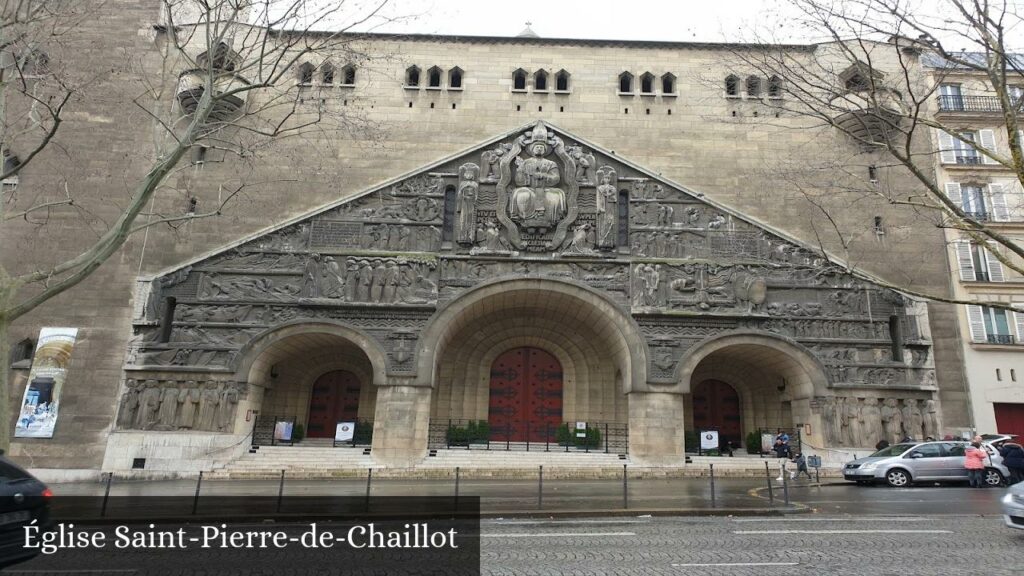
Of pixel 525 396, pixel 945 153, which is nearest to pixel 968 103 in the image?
pixel 945 153

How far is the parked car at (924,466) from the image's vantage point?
1677 cm

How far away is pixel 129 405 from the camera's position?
19516 millimetres

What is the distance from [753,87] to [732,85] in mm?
950

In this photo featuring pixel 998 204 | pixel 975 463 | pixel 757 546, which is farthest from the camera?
pixel 998 204

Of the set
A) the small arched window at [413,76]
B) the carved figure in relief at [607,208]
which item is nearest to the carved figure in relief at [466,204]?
the carved figure in relief at [607,208]

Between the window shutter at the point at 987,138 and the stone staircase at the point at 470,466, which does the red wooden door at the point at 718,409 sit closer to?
the stone staircase at the point at 470,466

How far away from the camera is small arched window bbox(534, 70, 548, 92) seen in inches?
1111

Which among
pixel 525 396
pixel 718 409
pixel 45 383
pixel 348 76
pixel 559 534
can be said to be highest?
pixel 348 76

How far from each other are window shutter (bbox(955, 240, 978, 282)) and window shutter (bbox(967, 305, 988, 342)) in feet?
4.65

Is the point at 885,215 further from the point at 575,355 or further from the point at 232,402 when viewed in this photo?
the point at 232,402

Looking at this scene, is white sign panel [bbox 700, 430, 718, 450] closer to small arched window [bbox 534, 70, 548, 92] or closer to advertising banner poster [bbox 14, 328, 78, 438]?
small arched window [bbox 534, 70, 548, 92]

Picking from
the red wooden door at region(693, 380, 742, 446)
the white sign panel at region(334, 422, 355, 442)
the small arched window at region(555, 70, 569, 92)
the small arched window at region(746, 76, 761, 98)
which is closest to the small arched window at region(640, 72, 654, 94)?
the small arched window at region(555, 70, 569, 92)

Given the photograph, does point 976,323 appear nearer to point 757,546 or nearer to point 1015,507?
→ point 1015,507

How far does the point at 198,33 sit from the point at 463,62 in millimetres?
12264
